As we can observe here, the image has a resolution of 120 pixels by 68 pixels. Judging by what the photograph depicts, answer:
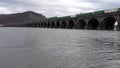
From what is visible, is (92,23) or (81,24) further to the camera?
(81,24)

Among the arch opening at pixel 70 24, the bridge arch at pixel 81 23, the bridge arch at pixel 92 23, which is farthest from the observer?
the arch opening at pixel 70 24

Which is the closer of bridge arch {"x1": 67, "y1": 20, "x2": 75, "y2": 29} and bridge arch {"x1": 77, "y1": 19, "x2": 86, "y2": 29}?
bridge arch {"x1": 77, "y1": 19, "x2": 86, "y2": 29}

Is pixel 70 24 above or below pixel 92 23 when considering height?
below

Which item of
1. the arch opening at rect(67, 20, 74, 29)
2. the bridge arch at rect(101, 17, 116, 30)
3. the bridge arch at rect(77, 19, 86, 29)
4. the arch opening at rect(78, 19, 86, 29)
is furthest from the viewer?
the arch opening at rect(67, 20, 74, 29)

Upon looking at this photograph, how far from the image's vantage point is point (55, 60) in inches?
653

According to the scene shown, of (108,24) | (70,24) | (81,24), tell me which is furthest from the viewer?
(70,24)

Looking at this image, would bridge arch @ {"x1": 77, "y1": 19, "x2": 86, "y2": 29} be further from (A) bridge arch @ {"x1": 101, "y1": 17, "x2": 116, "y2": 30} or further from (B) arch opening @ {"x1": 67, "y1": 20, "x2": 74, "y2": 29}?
(A) bridge arch @ {"x1": 101, "y1": 17, "x2": 116, "y2": 30}

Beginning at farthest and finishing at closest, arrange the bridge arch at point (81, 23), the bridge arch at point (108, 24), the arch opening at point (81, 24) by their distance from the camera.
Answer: the arch opening at point (81, 24) < the bridge arch at point (81, 23) < the bridge arch at point (108, 24)

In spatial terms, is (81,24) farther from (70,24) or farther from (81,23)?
(70,24)

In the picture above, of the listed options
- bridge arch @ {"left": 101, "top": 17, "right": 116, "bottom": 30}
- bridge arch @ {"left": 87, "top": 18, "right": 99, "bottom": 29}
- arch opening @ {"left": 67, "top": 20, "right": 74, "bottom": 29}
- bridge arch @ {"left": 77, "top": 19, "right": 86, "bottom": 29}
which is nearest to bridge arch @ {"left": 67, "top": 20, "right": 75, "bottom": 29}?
arch opening @ {"left": 67, "top": 20, "right": 74, "bottom": 29}

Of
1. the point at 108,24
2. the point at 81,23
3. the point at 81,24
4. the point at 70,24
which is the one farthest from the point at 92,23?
the point at 70,24

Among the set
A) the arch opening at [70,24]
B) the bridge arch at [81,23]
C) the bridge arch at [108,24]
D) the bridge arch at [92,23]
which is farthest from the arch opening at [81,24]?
the bridge arch at [108,24]

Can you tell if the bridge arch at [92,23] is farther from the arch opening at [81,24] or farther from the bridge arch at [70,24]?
the bridge arch at [70,24]

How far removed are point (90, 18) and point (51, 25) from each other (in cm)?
5979
